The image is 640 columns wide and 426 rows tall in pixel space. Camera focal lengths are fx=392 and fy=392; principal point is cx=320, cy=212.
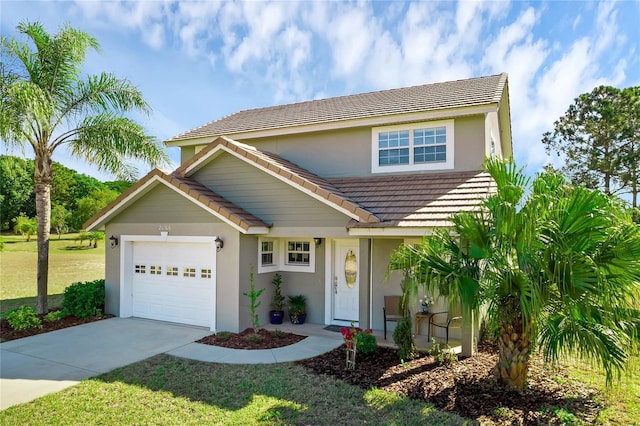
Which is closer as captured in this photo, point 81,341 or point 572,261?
point 572,261

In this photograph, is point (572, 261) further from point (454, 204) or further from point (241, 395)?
point (241, 395)

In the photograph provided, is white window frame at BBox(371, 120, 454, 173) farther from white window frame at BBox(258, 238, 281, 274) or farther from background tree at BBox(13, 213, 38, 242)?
background tree at BBox(13, 213, 38, 242)

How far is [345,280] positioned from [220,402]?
6091 mm

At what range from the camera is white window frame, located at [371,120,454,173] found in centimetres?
1169

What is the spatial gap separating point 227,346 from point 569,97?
3365 cm

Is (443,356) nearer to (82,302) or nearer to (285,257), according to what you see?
(285,257)

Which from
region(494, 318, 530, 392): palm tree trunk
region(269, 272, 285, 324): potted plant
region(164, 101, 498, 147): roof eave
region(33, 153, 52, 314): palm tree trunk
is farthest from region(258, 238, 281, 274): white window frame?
region(494, 318, 530, 392): palm tree trunk

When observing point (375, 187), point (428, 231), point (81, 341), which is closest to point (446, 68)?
point (375, 187)

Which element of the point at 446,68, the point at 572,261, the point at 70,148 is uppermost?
the point at 446,68

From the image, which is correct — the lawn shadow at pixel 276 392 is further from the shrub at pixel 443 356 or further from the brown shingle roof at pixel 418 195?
the brown shingle roof at pixel 418 195

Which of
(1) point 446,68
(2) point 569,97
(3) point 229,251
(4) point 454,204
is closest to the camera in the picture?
(4) point 454,204

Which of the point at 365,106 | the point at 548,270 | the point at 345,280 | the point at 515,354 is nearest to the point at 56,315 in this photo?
the point at 345,280

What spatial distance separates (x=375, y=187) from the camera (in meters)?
11.7

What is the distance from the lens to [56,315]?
11758mm
